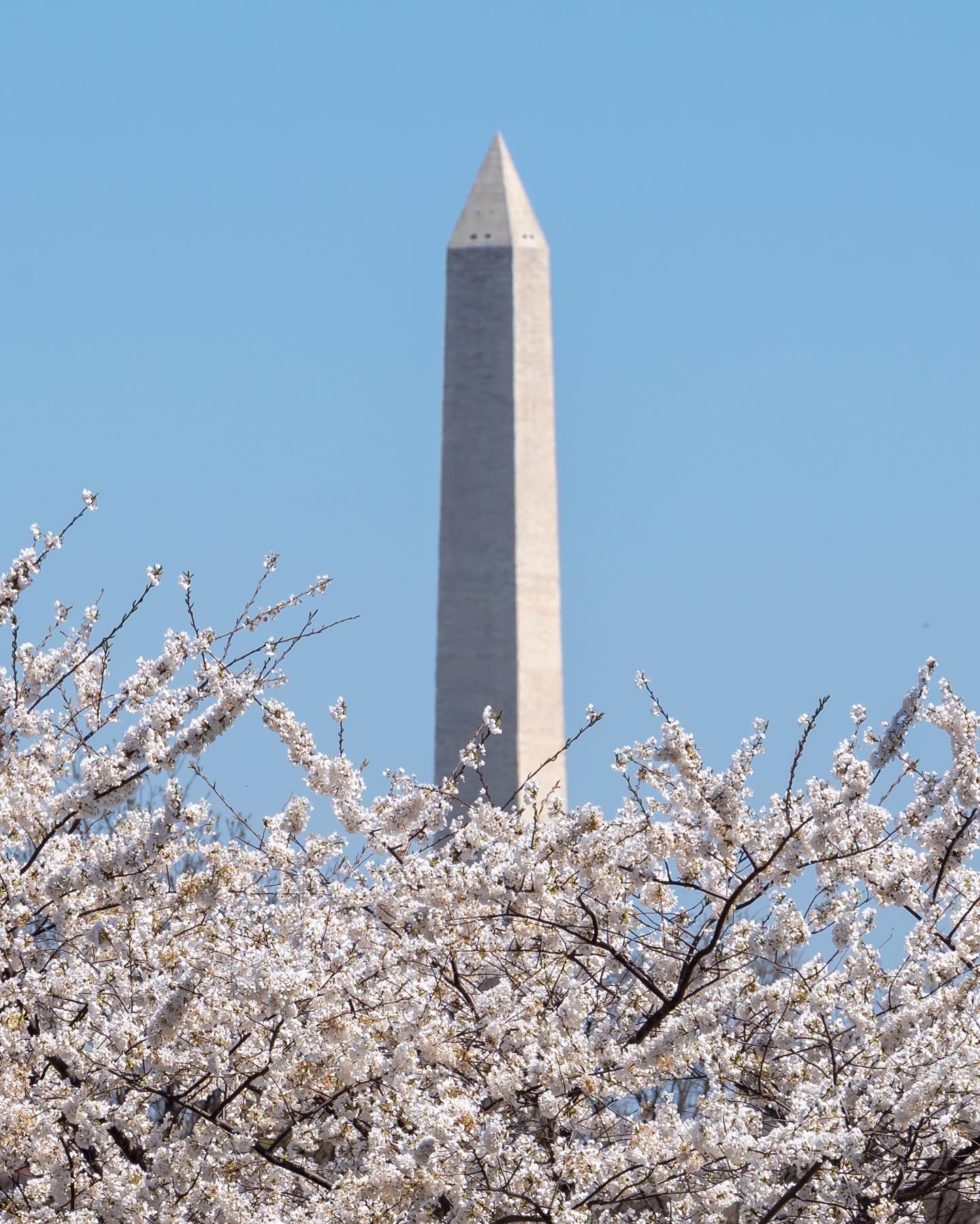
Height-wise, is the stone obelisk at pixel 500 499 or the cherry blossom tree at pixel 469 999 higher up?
the stone obelisk at pixel 500 499

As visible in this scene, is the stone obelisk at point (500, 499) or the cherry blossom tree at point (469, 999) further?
the stone obelisk at point (500, 499)

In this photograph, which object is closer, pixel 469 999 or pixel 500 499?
pixel 469 999

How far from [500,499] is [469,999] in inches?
675

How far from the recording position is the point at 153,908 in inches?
240

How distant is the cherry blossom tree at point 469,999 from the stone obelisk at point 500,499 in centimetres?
1661

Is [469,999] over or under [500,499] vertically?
under

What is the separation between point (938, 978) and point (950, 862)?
0.45 meters

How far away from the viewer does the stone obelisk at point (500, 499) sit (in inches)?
902

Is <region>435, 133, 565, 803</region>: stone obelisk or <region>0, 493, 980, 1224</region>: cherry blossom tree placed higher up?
<region>435, 133, 565, 803</region>: stone obelisk

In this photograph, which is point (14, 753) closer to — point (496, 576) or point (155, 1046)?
point (155, 1046)

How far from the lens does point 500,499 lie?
23.1 metres

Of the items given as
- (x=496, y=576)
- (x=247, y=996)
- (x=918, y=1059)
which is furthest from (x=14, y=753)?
(x=496, y=576)

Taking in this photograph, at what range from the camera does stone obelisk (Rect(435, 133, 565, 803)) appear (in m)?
22.9

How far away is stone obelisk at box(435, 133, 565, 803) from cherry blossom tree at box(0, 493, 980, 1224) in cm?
1661
